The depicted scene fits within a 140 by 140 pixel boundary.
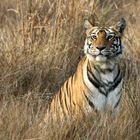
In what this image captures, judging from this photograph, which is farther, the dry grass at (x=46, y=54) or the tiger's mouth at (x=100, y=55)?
the dry grass at (x=46, y=54)

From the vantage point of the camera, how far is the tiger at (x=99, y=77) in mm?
4914

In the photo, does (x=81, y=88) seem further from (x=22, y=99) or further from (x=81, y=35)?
(x=81, y=35)

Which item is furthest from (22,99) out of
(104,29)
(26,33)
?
(26,33)

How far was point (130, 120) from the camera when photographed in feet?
15.3

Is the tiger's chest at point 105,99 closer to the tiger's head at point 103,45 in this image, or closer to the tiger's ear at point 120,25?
the tiger's head at point 103,45

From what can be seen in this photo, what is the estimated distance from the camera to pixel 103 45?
4891mm

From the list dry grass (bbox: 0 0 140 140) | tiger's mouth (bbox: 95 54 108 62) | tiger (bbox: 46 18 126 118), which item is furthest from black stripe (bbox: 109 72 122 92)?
tiger's mouth (bbox: 95 54 108 62)

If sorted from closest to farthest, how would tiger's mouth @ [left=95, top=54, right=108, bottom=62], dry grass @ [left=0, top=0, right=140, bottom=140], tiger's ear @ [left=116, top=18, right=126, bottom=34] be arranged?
1. tiger's mouth @ [left=95, top=54, right=108, bottom=62]
2. dry grass @ [left=0, top=0, right=140, bottom=140]
3. tiger's ear @ [left=116, top=18, right=126, bottom=34]

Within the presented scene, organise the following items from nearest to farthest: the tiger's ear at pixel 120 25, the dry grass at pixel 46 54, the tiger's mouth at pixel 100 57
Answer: the tiger's mouth at pixel 100 57 < the dry grass at pixel 46 54 < the tiger's ear at pixel 120 25

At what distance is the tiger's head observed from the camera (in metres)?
4.88

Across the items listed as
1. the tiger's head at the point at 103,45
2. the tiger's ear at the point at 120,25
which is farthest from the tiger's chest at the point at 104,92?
the tiger's ear at the point at 120,25

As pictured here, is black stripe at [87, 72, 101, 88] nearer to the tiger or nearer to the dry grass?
the tiger

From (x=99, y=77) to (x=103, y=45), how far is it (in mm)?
266

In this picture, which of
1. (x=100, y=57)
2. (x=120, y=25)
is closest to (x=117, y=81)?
(x=100, y=57)
